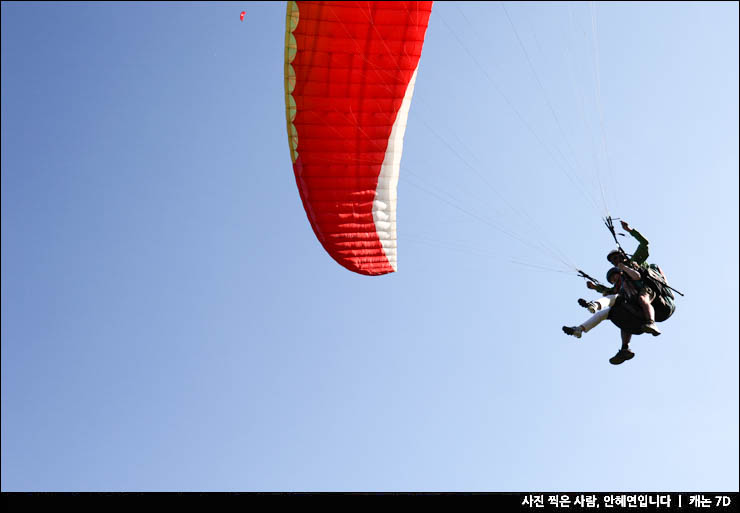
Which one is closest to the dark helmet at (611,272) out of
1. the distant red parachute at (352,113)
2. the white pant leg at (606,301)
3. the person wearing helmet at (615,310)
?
the person wearing helmet at (615,310)

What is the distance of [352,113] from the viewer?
7.84 metres

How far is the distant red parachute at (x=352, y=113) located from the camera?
704 centimetres

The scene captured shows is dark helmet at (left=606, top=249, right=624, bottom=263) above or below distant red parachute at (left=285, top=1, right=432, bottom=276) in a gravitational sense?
below

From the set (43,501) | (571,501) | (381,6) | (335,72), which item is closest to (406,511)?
(571,501)

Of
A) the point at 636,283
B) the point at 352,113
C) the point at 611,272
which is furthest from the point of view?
the point at 352,113

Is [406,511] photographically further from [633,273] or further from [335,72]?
[335,72]

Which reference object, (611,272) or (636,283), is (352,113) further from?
(636,283)

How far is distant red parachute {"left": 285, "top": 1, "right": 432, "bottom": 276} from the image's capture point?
7.04 m

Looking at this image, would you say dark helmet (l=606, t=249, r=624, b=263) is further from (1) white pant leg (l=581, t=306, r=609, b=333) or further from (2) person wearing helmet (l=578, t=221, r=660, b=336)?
(1) white pant leg (l=581, t=306, r=609, b=333)

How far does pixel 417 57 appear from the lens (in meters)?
7.74

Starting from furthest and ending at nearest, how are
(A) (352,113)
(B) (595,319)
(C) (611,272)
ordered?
(A) (352,113), (C) (611,272), (B) (595,319)

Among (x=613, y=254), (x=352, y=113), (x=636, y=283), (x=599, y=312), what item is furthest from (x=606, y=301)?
(x=352, y=113)

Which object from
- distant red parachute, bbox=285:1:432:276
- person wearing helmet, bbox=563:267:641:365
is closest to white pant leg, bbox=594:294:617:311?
person wearing helmet, bbox=563:267:641:365

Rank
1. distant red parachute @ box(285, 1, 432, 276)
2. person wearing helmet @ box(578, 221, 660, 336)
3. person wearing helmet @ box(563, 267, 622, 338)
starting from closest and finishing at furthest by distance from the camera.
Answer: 1. person wearing helmet @ box(563, 267, 622, 338)
2. person wearing helmet @ box(578, 221, 660, 336)
3. distant red parachute @ box(285, 1, 432, 276)
